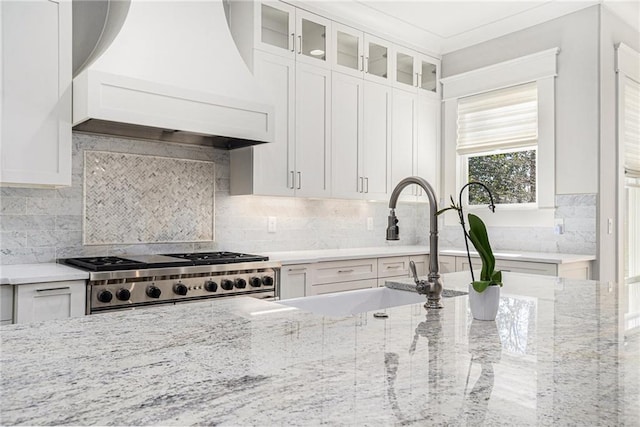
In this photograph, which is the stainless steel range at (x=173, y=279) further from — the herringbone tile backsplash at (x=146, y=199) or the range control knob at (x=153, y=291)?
the herringbone tile backsplash at (x=146, y=199)

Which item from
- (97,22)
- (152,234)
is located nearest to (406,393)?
(152,234)

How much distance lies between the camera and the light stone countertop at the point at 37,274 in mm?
2211

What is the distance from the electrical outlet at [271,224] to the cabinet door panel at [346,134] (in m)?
0.53

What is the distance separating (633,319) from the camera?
52.7 inches

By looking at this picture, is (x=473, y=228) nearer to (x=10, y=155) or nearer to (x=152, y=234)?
(x=10, y=155)

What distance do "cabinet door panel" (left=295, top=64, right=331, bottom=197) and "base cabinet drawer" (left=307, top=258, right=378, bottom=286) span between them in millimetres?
588

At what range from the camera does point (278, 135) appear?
11.6ft

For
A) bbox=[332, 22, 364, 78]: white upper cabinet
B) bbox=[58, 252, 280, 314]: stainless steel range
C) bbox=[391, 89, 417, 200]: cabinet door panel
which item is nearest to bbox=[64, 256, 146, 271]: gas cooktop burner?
bbox=[58, 252, 280, 314]: stainless steel range

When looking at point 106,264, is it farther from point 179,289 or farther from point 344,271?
point 344,271

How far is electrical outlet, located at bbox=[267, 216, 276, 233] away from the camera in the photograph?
388cm

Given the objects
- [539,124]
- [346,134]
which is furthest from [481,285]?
[539,124]

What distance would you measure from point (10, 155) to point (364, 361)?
232cm

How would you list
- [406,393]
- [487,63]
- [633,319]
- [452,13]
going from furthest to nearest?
[487,63], [452,13], [633,319], [406,393]

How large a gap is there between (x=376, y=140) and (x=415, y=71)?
0.90 metres
